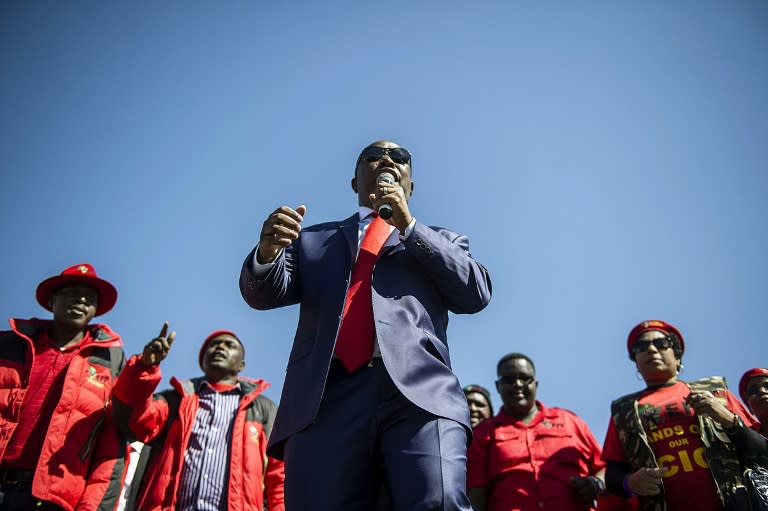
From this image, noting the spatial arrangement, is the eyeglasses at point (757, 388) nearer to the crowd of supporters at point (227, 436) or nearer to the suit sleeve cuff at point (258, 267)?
the crowd of supporters at point (227, 436)

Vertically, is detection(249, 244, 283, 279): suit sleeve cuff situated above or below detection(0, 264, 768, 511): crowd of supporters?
above

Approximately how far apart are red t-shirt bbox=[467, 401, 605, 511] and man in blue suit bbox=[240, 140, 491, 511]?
282cm

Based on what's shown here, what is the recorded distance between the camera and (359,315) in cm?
289

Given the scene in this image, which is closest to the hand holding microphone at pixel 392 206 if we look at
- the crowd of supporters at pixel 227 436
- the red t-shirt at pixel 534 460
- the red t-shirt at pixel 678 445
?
the crowd of supporters at pixel 227 436

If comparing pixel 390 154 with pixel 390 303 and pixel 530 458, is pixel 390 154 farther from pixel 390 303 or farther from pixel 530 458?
pixel 530 458

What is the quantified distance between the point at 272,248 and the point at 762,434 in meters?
4.01

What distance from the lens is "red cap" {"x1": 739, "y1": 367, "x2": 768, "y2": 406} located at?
509 cm

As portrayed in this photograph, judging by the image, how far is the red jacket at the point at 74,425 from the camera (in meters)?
4.49

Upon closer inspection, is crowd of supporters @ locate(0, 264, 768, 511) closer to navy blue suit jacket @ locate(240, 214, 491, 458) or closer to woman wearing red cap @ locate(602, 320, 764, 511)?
woman wearing red cap @ locate(602, 320, 764, 511)

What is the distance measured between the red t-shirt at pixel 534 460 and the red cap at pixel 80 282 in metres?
3.28

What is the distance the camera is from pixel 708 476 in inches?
180

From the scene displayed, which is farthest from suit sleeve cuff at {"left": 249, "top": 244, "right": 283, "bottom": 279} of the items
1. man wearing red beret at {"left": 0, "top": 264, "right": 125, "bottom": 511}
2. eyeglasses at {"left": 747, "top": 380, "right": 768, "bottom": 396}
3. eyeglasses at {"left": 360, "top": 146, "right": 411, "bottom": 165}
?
eyeglasses at {"left": 747, "top": 380, "right": 768, "bottom": 396}

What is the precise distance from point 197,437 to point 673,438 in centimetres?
361

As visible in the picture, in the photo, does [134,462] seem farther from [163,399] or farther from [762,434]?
[762,434]
